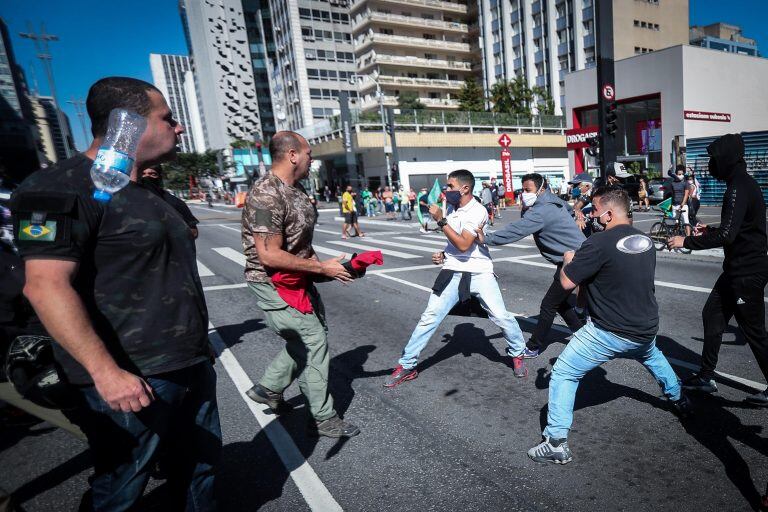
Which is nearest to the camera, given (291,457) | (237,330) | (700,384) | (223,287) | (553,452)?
(553,452)

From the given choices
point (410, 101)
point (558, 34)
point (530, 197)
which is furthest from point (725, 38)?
point (530, 197)

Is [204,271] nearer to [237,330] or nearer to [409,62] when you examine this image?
[237,330]

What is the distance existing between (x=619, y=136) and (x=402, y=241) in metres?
31.8

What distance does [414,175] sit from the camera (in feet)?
126

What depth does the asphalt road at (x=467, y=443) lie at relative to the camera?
251 centimetres

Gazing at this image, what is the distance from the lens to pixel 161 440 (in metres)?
1.82

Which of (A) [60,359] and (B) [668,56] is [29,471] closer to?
(A) [60,359]

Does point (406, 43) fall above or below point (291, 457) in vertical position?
above

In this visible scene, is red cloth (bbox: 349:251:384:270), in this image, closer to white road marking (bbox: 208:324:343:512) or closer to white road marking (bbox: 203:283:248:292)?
white road marking (bbox: 208:324:343:512)

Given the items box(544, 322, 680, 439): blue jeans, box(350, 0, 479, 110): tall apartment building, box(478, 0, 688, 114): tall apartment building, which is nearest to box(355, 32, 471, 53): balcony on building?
box(350, 0, 479, 110): tall apartment building

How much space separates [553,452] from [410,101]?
52.7m

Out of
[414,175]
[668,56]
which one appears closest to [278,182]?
[668,56]

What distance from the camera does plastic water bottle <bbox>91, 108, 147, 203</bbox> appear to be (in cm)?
158

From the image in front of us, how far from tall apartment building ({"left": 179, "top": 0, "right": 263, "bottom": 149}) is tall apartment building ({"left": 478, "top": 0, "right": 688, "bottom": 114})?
5670 centimetres
